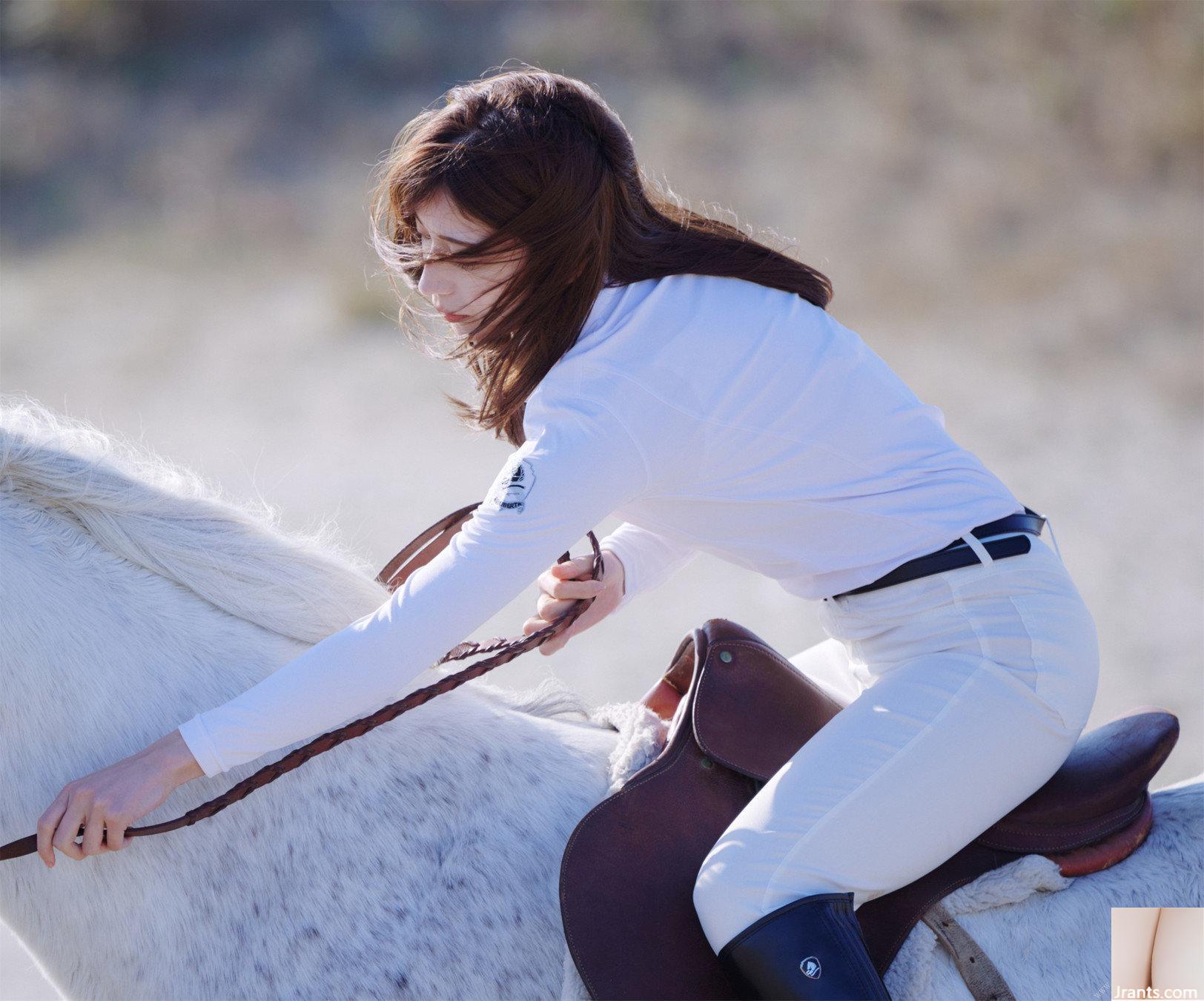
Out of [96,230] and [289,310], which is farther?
[96,230]

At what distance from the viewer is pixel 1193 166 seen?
33.0 ft

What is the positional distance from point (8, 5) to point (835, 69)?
38.1 ft

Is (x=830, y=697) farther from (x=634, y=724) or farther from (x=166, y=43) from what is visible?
(x=166, y=43)

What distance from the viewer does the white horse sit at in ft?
4.54

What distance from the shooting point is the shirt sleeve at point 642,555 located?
6.29ft

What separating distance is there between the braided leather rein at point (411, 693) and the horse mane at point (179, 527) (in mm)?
143

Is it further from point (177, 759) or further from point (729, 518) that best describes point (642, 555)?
point (177, 759)

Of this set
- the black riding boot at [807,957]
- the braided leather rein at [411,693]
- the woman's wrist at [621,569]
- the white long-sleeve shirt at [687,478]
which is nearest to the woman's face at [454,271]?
the white long-sleeve shirt at [687,478]

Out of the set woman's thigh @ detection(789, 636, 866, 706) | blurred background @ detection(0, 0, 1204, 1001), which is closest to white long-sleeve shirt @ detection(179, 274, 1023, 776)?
woman's thigh @ detection(789, 636, 866, 706)

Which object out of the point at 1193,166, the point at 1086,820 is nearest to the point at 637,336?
the point at 1086,820

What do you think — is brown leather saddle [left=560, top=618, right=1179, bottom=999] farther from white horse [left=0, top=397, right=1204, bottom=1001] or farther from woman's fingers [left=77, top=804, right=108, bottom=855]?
woman's fingers [left=77, top=804, right=108, bottom=855]

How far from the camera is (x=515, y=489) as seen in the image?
51.8 inches

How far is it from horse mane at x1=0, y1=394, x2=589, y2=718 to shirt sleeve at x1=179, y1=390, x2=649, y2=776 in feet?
0.79

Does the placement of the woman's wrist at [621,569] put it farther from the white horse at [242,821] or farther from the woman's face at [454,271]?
the woman's face at [454,271]
